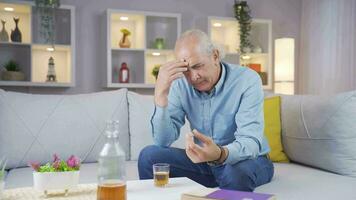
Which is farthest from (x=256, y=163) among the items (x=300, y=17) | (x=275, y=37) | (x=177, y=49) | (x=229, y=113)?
(x=300, y=17)

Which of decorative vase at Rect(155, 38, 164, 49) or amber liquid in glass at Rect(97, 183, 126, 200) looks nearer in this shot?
amber liquid in glass at Rect(97, 183, 126, 200)

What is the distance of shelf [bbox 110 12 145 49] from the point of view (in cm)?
381

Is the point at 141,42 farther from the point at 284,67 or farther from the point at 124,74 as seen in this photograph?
the point at 284,67

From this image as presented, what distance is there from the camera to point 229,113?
1666 millimetres

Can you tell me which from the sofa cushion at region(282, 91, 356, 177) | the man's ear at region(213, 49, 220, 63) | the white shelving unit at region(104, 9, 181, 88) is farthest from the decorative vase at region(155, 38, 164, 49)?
the man's ear at region(213, 49, 220, 63)

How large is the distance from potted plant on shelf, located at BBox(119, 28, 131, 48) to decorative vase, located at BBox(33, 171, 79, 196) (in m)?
2.79

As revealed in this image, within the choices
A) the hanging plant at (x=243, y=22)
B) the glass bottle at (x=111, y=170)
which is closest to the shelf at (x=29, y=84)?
the hanging plant at (x=243, y=22)

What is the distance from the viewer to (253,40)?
4.28 meters

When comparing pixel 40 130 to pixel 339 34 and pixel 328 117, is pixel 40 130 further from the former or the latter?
pixel 339 34

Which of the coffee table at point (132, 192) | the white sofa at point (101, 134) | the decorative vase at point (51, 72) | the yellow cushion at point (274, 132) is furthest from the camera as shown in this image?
the decorative vase at point (51, 72)

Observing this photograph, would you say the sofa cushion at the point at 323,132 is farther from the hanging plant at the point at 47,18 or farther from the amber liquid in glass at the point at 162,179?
the hanging plant at the point at 47,18

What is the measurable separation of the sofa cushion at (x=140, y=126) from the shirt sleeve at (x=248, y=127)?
749 mm

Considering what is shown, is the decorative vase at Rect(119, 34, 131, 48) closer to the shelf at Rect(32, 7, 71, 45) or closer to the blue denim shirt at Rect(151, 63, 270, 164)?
the shelf at Rect(32, 7, 71, 45)

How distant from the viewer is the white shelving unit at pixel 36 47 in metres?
3.48
